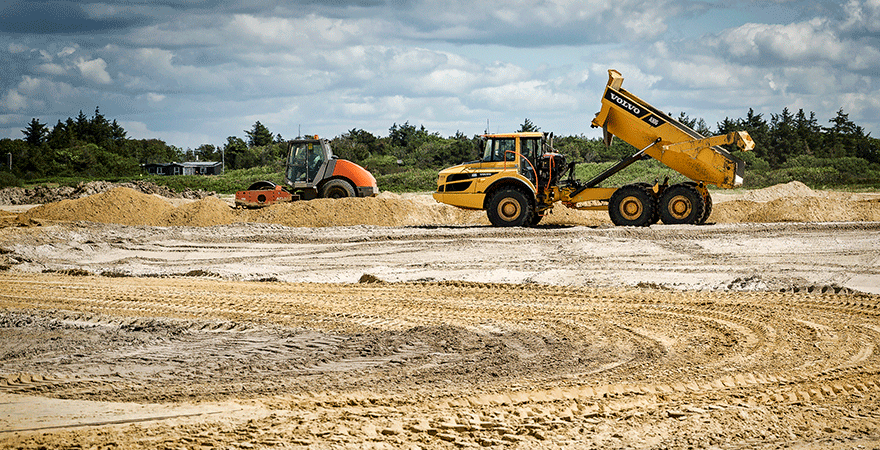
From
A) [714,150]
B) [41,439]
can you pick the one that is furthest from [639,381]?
[714,150]

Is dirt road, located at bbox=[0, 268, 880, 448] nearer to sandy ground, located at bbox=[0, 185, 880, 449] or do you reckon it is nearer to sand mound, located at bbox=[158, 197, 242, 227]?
sandy ground, located at bbox=[0, 185, 880, 449]

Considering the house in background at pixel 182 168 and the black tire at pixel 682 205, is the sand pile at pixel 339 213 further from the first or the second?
the house in background at pixel 182 168

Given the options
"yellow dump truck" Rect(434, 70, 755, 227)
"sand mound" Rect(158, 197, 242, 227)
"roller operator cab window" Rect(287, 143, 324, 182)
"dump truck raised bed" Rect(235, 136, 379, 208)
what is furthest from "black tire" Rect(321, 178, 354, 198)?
"yellow dump truck" Rect(434, 70, 755, 227)

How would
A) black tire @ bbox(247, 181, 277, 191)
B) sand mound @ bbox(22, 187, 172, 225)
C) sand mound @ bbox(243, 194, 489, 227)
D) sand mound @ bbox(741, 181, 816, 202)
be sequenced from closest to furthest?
sand mound @ bbox(243, 194, 489, 227)
sand mound @ bbox(22, 187, 172, 225)
black tire @ bbox(247, 181, 277, 191)
sand mound @ bbox(741, 181, 816, 202)

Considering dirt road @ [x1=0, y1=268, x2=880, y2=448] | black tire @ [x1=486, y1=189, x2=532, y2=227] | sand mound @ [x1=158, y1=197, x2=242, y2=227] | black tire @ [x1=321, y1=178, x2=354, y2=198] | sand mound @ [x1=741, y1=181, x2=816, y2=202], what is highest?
sand mound @ [x1=741, y1=181, x2=816, y2=202]

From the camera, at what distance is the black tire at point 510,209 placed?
666 inches

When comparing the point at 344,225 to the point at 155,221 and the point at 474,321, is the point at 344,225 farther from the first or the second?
the point at 474,321

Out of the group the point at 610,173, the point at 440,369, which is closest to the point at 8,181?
the point at 610,173

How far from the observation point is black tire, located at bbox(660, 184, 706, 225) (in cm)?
1628

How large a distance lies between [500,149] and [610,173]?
2662 millimetres

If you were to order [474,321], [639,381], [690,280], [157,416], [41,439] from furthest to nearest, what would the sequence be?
[690,280], [474,321], [639,381], [157,416], [41,439]

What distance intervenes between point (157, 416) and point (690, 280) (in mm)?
8533

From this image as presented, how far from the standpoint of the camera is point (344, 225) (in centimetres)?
1903

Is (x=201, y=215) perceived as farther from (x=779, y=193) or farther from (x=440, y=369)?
(x=779, y=193)
